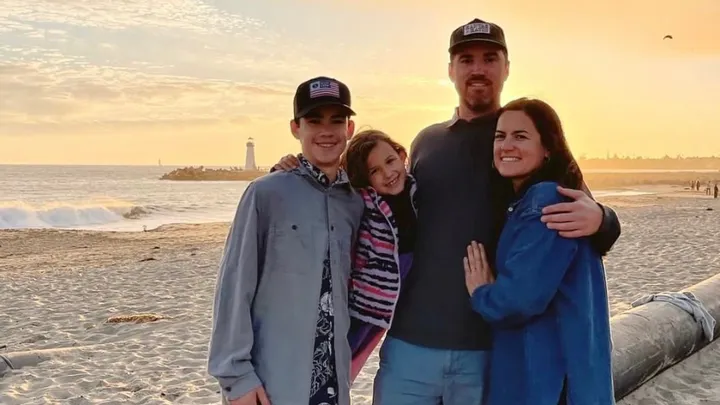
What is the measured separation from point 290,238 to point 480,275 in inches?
31.6

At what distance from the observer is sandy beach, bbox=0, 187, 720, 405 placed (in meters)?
5.66

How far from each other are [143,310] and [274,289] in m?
7.58

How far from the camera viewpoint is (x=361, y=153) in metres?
2.99

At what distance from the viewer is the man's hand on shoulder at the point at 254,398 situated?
8.09ft

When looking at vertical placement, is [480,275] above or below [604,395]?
above

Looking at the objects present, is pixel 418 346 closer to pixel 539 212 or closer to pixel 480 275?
pixel 480 275

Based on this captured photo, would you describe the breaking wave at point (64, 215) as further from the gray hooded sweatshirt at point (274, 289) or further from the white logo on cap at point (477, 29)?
the white logo on cap at point (477, 29)

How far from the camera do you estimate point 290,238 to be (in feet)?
8.41

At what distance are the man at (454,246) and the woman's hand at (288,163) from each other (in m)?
0.64

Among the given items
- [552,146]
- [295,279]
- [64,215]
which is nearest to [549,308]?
[552,146]

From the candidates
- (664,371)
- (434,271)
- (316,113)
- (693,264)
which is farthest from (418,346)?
(693,264)

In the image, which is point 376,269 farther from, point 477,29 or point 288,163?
point 477,29

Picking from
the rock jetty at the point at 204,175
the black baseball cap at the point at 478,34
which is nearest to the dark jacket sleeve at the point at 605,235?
the black baseball cap at the point at 478,34

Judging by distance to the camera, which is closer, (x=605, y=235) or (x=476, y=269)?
(x=605, y=235)
